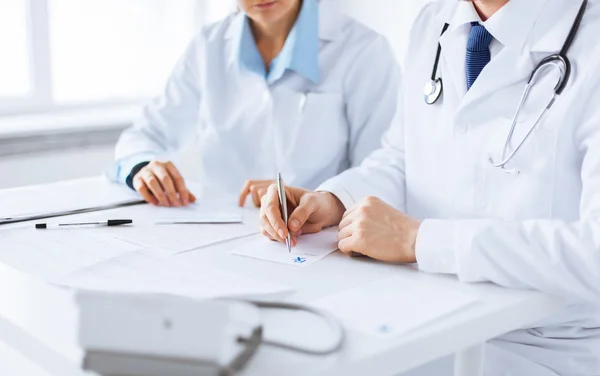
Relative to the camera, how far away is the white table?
0.78 m

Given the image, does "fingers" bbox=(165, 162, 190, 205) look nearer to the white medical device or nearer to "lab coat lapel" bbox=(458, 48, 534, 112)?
"lab coat lapel" bbox=(458, 48, 534, 112)

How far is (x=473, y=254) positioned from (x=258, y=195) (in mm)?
600

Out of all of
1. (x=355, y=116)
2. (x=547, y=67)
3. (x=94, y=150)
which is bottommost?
(x=94, y=150)

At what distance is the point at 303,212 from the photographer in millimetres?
1253

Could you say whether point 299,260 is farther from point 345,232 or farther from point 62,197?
point 62,197

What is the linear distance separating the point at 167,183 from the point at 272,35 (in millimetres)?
567

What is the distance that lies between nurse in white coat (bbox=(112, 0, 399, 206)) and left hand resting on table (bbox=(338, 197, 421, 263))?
0.68 metres

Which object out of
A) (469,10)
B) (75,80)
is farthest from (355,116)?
(75,80)

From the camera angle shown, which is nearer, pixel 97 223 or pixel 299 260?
pixel 299 260

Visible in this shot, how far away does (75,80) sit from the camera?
3.00 meters

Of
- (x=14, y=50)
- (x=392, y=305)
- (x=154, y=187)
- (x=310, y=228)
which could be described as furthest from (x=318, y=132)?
(x=14, y=50)

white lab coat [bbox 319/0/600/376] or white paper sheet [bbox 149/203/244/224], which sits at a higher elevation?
white lab coat [bbox 319/0/600/376]

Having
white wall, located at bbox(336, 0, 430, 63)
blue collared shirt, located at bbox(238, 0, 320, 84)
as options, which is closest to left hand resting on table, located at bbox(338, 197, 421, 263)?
blue collared shirt, located at bbox(238, 0, 320, 84)

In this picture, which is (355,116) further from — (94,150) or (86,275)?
(94,150)
